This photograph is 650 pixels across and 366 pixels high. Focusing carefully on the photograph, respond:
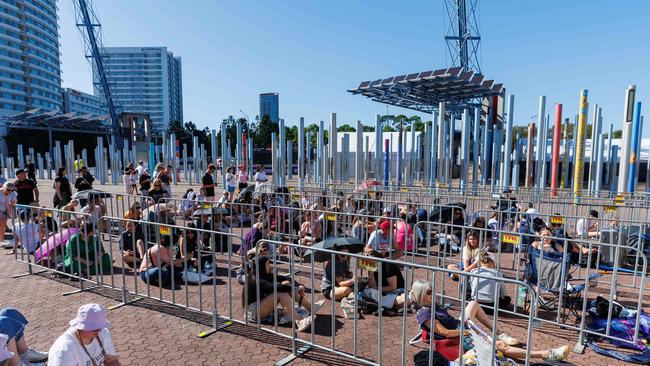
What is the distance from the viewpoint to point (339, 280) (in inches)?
265

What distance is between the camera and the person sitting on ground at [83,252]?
6.73 meters

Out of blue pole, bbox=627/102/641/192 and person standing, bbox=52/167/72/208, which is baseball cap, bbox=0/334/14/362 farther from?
blue pole, bbox=627/102/641/192

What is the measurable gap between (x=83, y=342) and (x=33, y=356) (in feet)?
4.81

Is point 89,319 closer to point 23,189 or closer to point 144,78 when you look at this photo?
point 23,189

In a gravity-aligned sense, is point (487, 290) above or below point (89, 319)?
below

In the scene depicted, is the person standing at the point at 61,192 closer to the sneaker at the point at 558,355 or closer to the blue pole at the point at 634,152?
the sneaker at the point at 558,355

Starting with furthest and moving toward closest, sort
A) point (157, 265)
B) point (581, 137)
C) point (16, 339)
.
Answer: point (581, 137), point (157, 265), point (16, 339)

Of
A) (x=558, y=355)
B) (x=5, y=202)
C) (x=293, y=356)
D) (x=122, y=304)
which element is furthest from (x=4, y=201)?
(x=558, y=355)

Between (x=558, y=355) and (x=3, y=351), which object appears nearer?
(x=3, y=351)

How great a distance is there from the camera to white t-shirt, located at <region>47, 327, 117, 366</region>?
325cm

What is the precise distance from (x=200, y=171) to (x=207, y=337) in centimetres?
2806

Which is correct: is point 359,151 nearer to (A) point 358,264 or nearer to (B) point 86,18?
(A) point 358,264

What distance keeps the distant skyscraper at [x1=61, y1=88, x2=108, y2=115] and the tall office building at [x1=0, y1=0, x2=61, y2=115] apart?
10.1m

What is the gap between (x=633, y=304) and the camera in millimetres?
6535
